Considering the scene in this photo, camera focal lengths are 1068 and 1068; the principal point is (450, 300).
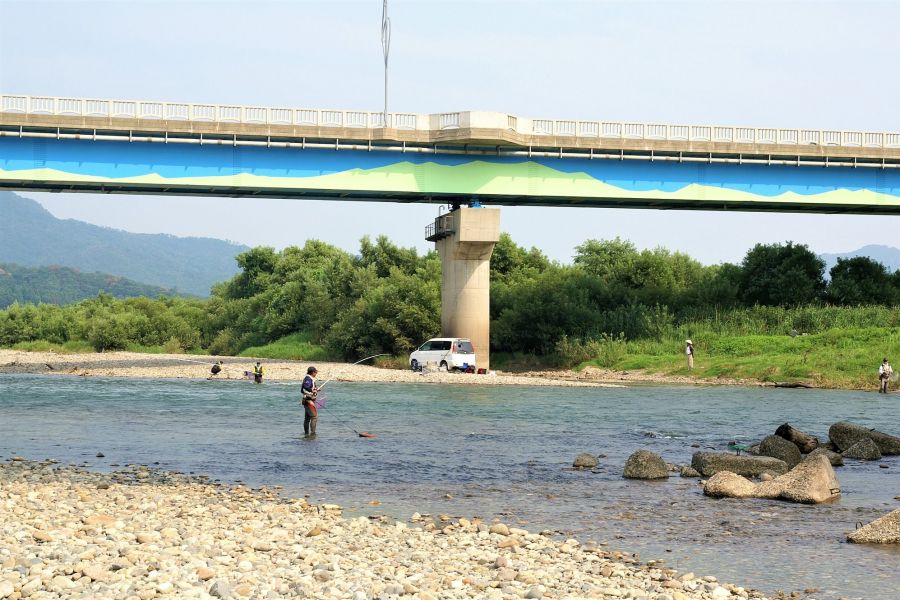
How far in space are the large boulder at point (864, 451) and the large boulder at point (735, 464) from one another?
11.5ft

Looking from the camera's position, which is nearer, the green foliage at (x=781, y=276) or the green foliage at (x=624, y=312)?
the green foliage at (x=624, y=312)

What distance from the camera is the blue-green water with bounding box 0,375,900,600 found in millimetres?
15422

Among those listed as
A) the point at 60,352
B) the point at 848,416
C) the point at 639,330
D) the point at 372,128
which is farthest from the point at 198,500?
the point at 60,352

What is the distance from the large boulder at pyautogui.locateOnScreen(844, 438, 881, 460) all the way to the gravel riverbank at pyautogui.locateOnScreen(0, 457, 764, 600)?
1240cm

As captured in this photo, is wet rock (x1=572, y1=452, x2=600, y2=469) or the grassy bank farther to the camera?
the grassy bank

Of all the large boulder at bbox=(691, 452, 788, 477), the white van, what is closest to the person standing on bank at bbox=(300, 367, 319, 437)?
the large boulder at bbox=(691, 452, 788, 477)

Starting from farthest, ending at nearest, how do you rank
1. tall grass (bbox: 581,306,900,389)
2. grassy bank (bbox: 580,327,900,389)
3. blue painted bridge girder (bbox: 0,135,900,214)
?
tall grass (bbox: 581,306,900,389) < blue painted bridge girder (bbox: 0,135,900,214) < grassy bank (bbox: 580,327,900,389)

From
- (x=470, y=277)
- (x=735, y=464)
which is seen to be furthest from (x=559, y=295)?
(x=735, y=464)

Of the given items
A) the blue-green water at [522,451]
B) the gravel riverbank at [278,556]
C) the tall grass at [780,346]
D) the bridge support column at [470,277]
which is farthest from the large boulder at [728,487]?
the bridge support column at [470,277]

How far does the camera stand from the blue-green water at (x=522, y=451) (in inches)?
607

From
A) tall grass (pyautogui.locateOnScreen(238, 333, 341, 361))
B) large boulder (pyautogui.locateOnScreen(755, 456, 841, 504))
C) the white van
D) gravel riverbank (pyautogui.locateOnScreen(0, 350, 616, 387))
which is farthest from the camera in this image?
tall grass (pyautogui.locateOnScreen(238, 333, 341, 361))

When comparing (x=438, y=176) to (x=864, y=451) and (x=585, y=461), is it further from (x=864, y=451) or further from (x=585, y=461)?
A: (x=585, y=461)

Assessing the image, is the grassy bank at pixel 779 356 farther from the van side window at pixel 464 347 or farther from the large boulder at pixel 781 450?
the large boulder at pixel 781 450

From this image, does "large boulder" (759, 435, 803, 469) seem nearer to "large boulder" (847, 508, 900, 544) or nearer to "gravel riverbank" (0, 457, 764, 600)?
"large boulder" (847, 508, 900, 544)
